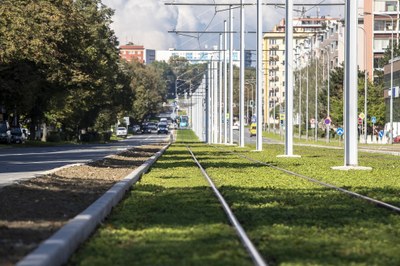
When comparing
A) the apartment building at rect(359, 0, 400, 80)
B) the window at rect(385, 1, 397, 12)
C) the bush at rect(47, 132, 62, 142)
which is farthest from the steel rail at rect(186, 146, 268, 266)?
the window at rect(385, 1, 397, 12)

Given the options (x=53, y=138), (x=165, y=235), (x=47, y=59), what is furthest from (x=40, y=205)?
(x=53, y=138)

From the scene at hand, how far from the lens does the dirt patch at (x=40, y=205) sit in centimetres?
A: 1040

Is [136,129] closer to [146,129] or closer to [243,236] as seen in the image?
[146,129]

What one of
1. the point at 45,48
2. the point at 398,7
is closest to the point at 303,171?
the point at 45,48

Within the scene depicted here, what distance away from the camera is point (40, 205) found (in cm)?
1514

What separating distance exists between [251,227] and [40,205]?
4459mm

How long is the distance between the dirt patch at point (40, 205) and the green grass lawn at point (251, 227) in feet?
2.26

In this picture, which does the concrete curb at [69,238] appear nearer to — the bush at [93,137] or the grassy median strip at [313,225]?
the grassy median strip at [313,225]

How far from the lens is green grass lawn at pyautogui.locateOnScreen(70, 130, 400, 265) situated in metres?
9.70

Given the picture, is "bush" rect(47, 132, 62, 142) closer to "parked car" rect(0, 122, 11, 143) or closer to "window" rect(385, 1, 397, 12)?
"parked car" rect(0, 122, 11, 143)

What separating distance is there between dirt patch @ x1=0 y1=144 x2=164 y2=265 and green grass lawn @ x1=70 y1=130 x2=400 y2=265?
2.26 ft

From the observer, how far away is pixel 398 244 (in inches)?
423

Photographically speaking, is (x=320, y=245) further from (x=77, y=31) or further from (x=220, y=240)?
(x=77, y=31)

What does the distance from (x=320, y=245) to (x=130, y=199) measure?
7516mm
